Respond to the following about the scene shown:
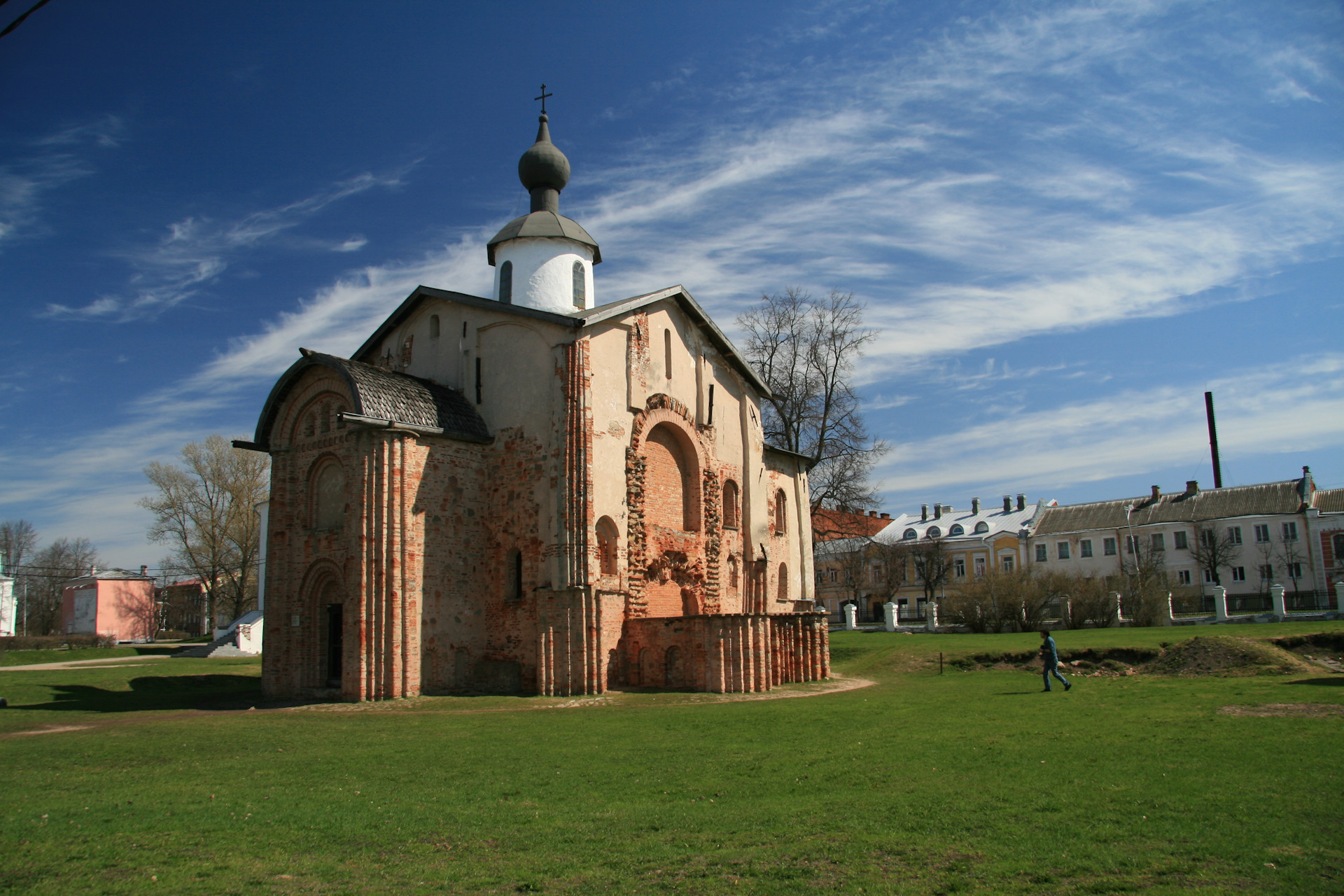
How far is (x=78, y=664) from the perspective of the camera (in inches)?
1203

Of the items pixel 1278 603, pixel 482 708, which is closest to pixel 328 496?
pixel 482 708

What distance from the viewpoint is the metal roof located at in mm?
26094

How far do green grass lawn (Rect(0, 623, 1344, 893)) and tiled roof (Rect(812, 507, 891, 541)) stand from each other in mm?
22690

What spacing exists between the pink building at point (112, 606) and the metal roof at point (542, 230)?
5076 cm

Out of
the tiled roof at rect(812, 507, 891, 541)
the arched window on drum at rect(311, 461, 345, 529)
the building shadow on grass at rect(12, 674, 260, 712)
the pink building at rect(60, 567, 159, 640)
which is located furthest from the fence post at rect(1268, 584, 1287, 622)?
the pink building at rect(60, 567, 159, 640)

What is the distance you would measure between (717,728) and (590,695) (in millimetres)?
6433

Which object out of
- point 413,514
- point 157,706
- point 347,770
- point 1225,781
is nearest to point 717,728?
point 347,770

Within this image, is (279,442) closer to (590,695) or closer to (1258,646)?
(590,695)

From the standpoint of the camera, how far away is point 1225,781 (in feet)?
25.1

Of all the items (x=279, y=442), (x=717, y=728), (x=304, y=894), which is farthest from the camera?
(x=279, y=442)

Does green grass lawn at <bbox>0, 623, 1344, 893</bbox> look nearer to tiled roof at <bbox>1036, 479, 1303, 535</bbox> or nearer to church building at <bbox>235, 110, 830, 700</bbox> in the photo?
church building at <bbox>235, 110, 830, 700</bbox>

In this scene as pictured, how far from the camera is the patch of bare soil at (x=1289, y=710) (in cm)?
1172

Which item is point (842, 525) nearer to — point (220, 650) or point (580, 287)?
point (580, 287)

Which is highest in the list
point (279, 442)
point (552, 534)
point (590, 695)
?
point (279, 442)
